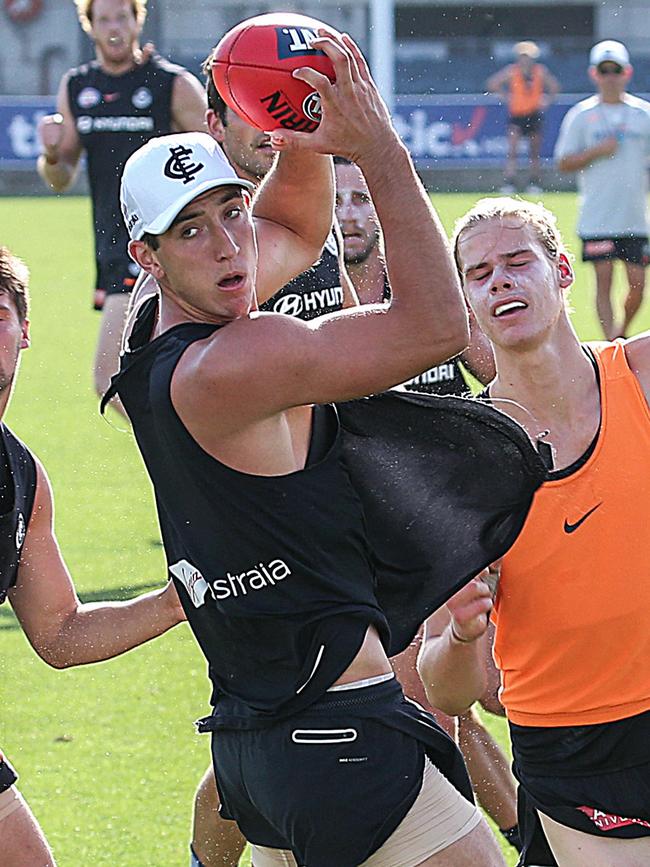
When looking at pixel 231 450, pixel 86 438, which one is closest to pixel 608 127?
pixel 86 438

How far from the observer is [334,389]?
9.82 feet

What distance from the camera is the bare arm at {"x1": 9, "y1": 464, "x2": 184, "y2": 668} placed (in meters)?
4.09

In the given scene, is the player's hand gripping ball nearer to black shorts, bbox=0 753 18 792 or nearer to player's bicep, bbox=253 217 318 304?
player's bicep, bbox=253 217 318 304

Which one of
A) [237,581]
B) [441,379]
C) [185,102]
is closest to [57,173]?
[185,102]

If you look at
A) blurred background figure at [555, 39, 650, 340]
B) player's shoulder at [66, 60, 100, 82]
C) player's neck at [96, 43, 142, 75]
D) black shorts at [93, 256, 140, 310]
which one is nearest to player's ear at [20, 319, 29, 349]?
black shorts at [93, 256, 140, 310]

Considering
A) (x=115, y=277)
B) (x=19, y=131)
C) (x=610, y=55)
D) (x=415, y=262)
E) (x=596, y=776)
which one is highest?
(x=415, y=262)

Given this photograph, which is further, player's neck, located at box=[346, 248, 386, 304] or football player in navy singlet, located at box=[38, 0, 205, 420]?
football player in navy singlet, located at box=[38, 0, 205, 420]

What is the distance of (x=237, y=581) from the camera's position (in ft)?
10.3

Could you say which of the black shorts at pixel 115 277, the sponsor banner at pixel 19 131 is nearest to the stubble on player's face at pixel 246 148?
the black shorts at pixel 115 277

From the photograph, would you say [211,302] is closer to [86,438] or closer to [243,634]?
[243,634]

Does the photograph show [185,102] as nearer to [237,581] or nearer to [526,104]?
[237,581]

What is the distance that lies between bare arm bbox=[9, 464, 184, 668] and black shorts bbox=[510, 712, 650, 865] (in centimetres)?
103

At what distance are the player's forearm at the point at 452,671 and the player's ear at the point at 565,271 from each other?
901 mm

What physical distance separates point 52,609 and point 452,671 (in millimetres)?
1049
